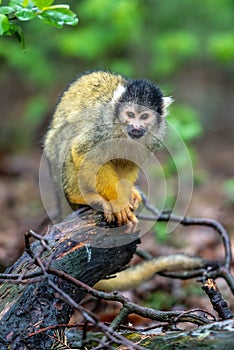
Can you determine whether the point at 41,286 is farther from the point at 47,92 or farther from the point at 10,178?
the point at 47,92

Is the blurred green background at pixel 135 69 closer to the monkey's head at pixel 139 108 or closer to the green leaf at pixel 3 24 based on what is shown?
the monkey's head at pixel 139 108

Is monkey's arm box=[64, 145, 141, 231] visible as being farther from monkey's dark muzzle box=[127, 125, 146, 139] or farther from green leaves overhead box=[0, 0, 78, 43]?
green leaves overhead box=[0, 0, 78, 43]

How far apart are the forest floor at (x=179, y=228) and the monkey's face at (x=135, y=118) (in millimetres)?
1354

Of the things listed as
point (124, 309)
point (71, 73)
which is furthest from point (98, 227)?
point (71, 73)

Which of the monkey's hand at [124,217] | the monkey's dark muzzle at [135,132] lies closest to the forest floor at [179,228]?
the monkey's hand at [124,217]

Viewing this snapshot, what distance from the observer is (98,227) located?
3.36 meters

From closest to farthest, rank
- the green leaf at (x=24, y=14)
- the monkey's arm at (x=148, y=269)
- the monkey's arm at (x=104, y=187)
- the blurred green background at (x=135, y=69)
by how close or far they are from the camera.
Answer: the green leaf at (x=24, y=14) < the monkey's arm at (x=104, y=187) < the monkey's arm at (x=148, y=269) < the blurred green background at (x=135, y=69)

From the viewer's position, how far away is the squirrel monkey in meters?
3.76

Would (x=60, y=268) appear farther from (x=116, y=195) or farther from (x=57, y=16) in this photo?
(x=57, y=16)

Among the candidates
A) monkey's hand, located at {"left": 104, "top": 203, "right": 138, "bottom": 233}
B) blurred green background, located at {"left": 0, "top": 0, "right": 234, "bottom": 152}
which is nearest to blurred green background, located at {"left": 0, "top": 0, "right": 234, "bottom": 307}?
blurred green background, located at {"left": 0, "top": 0, "right": 234, "bottom": 152}

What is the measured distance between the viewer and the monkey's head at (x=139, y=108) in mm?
3871

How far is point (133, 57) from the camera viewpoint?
31.1 feet

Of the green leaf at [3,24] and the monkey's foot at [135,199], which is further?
the monkey's foot at [135,199]

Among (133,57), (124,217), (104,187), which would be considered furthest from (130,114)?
(133,57)
